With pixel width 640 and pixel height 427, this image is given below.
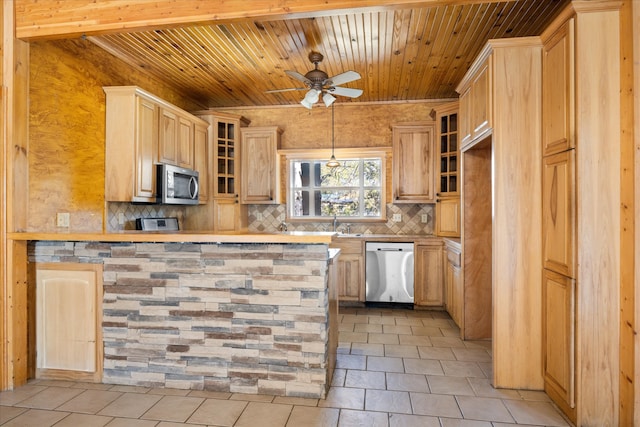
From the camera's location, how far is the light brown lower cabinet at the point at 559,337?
2.10 metres

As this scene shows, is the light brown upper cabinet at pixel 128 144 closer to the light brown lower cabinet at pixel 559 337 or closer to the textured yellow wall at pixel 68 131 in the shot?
the textured yellow wall at pixel 68 131

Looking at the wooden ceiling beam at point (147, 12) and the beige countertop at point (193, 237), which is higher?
the wooden ceiling beam at point (147, 12)

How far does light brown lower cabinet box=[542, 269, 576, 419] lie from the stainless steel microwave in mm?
3416

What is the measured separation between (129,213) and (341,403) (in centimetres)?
288

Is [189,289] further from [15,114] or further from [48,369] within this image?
[15,114]

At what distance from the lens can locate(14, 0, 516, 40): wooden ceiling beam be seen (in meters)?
2.27

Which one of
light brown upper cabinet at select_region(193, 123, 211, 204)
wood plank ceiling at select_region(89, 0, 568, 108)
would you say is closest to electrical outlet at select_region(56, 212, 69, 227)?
wood plank ceiling at select_region(89, 0, 568, 108)

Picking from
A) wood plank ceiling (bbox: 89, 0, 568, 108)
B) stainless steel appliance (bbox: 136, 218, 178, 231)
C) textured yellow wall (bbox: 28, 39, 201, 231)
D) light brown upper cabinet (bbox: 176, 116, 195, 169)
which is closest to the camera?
textured yellow wall (bbox: 28, 39, 201, 231)

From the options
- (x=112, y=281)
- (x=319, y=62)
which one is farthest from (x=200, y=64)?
(x=112, y=281)

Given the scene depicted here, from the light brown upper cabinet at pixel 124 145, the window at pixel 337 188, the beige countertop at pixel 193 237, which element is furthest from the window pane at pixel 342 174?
the beige countertop at pixel 193 237

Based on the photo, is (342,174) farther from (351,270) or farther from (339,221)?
(351,270)

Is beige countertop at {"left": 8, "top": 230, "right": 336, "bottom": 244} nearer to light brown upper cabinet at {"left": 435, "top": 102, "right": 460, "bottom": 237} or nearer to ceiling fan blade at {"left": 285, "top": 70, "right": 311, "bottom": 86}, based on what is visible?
ceiling fan blade at {"left": 285, "top": 70, "right": 311, "bottom": 86}

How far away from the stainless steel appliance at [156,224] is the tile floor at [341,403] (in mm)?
1671

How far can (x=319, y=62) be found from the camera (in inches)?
152
